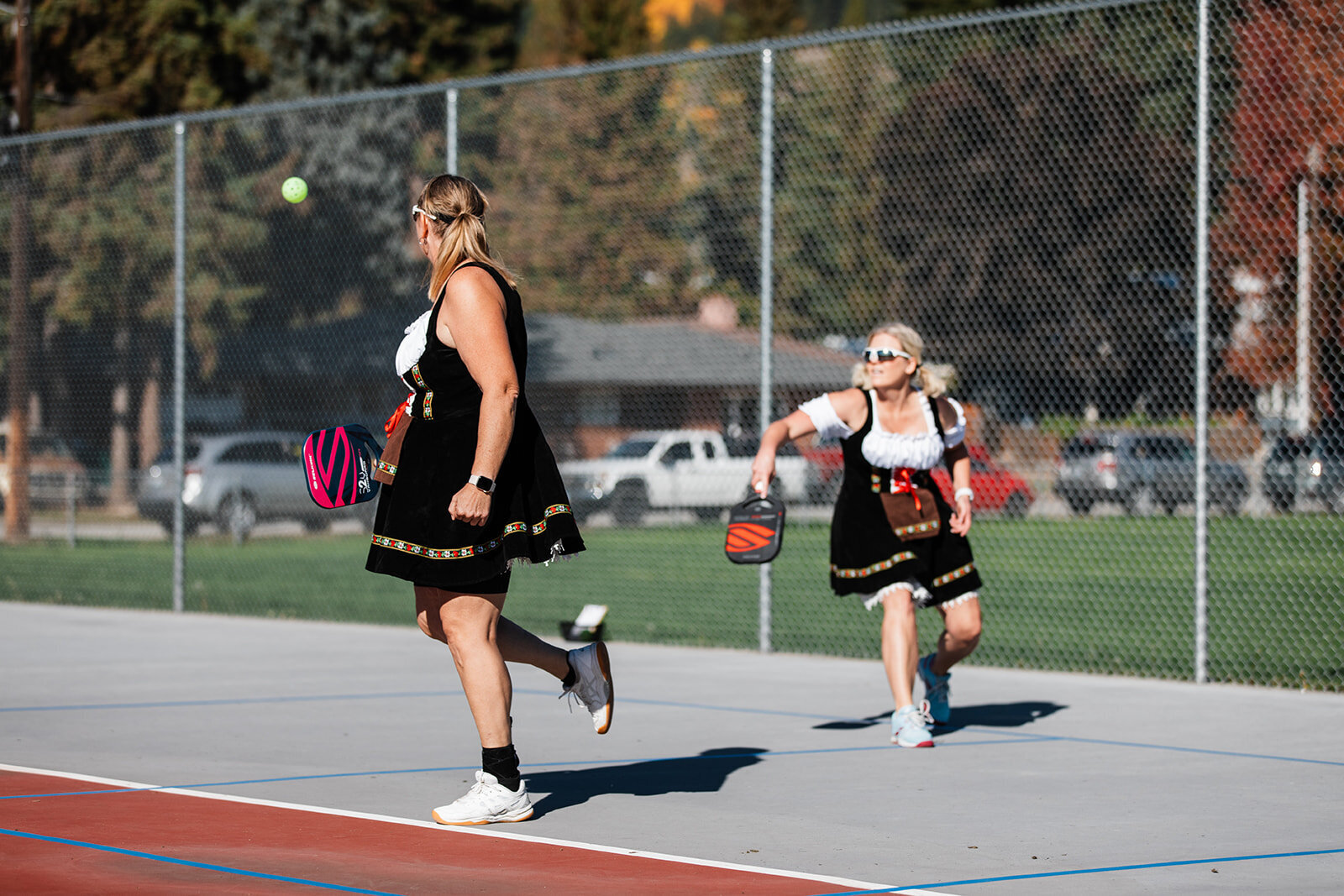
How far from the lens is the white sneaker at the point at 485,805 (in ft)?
18.0

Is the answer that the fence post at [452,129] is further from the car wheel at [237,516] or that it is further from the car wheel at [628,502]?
the car wheel at [628,502]

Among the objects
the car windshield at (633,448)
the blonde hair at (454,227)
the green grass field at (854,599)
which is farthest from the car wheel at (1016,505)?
the blonde hair at (454,227)

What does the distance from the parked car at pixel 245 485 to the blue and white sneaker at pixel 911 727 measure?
1481 centimetres

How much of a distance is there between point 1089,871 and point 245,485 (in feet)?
62.4

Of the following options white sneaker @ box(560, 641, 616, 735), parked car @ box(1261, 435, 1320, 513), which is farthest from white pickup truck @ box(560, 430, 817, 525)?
white sneaker @ box(560, 641, 616, 735)

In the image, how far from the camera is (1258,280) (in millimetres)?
21734

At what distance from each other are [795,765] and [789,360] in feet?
64.2

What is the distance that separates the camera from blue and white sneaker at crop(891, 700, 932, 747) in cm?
719

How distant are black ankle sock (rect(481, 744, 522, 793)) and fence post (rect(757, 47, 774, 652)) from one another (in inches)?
203

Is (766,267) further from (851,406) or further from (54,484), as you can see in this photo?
(54,484)

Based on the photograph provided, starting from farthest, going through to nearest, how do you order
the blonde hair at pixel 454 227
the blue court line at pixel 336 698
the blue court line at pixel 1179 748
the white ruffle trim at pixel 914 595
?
the blue court line at pixel 336 698
the white ruffle trim at pixel 914 595
the blue court line at pixel 1179 748
the blonde hair at pixel 454 227

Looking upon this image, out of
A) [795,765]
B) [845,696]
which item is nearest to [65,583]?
[845,696]

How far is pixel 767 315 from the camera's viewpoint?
10.8 meters

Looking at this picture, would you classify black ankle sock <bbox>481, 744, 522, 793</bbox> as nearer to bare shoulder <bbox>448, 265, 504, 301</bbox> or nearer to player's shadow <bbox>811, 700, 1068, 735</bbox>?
bare shoulder <bbox>448, 265, 504, 301</bbox>
